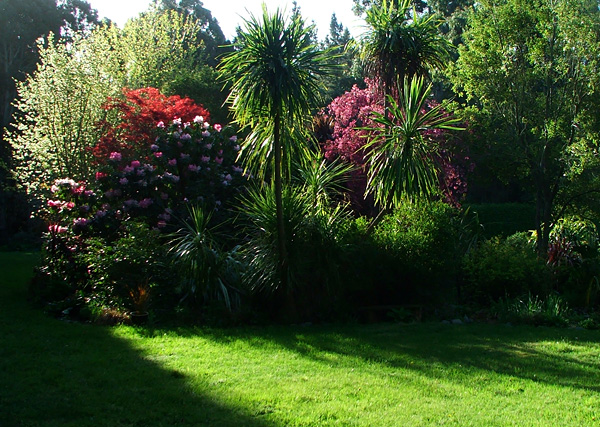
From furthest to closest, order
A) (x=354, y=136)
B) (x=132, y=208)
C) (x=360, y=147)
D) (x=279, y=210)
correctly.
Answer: (x=354, y=136), (x=360, y=147), (x=132, y=208), (x=279, y=210)

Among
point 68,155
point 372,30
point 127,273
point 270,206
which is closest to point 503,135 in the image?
point 372,30

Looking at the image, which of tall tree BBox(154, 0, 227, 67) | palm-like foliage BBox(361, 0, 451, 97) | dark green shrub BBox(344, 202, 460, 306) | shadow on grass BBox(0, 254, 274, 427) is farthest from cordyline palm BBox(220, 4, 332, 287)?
tall tree BBox(154, 0, 227, 67)

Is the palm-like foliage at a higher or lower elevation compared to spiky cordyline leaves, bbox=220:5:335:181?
higher

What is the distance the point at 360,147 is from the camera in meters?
12.9

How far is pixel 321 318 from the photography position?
27.2 ft

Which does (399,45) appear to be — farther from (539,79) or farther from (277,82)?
(539,79)

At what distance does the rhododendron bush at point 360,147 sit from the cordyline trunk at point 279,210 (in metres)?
4.49

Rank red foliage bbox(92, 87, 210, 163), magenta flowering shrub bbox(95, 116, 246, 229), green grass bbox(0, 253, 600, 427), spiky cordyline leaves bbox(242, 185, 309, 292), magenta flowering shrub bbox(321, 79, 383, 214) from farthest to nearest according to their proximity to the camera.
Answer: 1. magenta flowering shrub bbox(321, 79, 383, 214)
2. red foliage bbox(92, 87, 210, 163)
3. magenta flowering shrub bbox(95, 116, 246, 229)
4. spiky cordyline leaves bbox(242, 185, 309, 292)
5. green grass bbox(0, 253, 600, 427)

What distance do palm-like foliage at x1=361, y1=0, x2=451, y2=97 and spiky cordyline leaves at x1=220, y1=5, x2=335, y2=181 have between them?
1802 mm

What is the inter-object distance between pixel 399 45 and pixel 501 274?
13.3 feet

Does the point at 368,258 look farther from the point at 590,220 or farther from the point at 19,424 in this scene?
the point at 590,220

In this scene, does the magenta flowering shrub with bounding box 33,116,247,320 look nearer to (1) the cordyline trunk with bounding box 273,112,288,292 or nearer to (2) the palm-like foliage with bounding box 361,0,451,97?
(1) the cordyline trunk with bounding box 273,112,288,292

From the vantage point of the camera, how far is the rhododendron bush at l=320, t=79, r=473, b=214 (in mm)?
13039

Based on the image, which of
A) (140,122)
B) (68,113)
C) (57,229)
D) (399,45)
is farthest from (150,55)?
(399,45)
